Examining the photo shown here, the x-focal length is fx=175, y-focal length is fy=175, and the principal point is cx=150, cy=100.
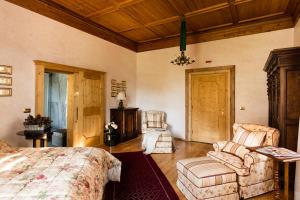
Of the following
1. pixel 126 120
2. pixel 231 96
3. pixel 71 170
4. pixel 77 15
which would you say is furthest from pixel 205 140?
pixel 77 15

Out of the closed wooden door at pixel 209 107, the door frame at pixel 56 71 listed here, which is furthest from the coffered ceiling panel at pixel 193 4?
the door frame at pixel 56 71

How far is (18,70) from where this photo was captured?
3229mm

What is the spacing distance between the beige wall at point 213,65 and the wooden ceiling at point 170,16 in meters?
0.27

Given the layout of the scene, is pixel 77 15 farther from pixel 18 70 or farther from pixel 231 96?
pixel 231 96

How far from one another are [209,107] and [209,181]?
3401 millimetres

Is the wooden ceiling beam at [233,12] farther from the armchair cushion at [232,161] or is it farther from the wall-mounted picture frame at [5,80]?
the wall-mounted picture frame at [5,80]

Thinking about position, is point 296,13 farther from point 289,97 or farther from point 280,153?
point 280,153

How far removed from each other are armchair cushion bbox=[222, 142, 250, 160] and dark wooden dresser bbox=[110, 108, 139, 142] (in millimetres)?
3113

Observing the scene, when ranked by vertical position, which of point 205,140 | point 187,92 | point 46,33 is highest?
point 46,33

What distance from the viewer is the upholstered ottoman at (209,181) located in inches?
83.2

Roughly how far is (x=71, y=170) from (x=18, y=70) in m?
2.66

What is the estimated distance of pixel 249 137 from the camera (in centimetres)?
273

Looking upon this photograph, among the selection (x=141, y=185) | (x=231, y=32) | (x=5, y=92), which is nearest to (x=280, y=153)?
(x=141, y=185)

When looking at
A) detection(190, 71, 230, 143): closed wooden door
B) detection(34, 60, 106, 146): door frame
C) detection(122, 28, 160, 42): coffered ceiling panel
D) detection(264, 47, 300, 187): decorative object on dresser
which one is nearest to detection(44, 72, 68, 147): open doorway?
detection(34, 60, 106, 146): door frame
